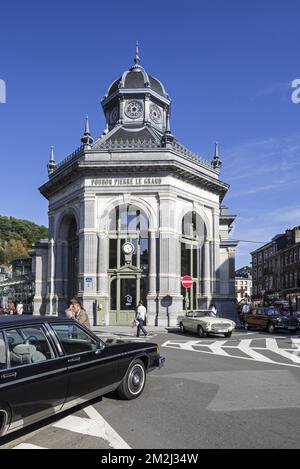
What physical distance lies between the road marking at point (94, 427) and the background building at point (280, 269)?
49.3 meters

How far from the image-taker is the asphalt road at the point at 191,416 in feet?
16.2

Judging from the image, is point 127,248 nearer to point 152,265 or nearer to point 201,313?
point 152,265

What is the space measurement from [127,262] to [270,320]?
899cm

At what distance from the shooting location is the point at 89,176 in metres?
26.7

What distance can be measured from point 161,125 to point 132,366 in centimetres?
2824

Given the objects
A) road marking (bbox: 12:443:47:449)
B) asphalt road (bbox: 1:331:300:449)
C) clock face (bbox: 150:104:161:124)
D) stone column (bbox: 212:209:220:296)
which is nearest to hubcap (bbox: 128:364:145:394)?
asphalt road (bbox: 1:331:300:449)

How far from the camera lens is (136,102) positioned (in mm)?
32156

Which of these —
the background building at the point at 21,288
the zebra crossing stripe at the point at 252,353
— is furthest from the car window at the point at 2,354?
the background building at the point at 21,288

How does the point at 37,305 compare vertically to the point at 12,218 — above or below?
below

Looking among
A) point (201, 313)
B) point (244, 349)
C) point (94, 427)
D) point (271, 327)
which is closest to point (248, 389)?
point (94, 427)

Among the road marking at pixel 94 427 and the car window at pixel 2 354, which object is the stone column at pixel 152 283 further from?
the car window at pixel 2 354

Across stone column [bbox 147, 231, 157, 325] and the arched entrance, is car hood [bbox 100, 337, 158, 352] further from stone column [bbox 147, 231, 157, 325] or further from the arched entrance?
the arched entrance

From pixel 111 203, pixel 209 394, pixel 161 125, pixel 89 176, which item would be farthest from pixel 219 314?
pixel 209 394
